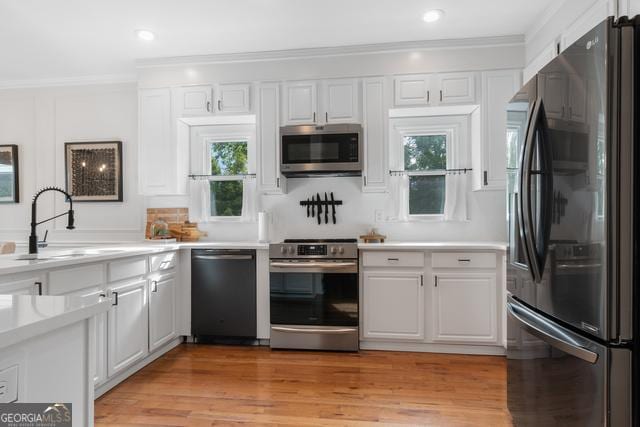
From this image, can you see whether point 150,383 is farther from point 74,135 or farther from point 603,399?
point 74,135

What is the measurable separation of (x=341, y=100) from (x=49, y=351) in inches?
124

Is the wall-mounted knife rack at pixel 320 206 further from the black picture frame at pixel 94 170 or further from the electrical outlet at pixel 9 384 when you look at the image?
the electrical outlet at pixel 9 384

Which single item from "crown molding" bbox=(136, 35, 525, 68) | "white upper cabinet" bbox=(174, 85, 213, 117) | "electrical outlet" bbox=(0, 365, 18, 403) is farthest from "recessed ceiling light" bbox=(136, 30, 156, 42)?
"electrical outlet" bbox=(0, 365, 18, 403)

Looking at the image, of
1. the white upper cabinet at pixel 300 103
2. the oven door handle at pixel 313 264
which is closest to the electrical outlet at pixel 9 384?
the oven door handle at pixel 313 264

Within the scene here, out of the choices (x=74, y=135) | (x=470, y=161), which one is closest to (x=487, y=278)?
(x=470, y=161)

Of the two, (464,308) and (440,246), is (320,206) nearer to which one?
(440,246)

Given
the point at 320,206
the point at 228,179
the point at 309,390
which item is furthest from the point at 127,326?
the point at 320,206

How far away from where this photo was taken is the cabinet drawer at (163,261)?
2992 mm

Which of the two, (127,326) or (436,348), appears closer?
(127,326)

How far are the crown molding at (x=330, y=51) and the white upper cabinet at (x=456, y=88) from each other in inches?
10.1

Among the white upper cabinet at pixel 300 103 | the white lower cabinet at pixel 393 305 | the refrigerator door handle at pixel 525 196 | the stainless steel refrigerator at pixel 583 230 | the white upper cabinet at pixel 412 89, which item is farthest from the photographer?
the white upper cabinet at pixel 300 103

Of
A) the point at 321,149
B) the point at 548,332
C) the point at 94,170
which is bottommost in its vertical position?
the point at 548,332

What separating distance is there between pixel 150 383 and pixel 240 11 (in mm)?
2719

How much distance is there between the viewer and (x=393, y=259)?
10.4 feet
